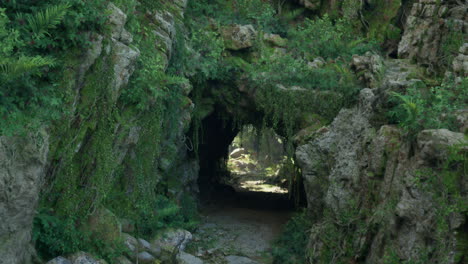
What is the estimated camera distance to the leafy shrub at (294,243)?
1125cm

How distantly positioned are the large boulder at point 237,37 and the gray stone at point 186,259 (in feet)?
22.1

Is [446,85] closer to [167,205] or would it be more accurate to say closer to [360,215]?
[360,215]

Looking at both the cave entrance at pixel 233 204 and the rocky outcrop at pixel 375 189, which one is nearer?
the rocky outcrop at pixel 375 189

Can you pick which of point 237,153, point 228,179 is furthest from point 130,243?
point 237,153

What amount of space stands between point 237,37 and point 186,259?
7230 mm

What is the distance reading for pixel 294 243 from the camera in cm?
1181

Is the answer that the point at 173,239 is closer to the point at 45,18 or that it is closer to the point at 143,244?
the point at 143,244

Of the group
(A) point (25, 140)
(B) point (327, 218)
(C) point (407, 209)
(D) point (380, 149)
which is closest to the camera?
(A) point (25, 140)

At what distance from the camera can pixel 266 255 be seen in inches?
478

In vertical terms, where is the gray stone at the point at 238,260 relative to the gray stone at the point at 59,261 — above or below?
below

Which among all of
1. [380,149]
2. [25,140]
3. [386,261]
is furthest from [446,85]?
[25,140]

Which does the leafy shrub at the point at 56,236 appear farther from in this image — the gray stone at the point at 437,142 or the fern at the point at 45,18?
the gray stone at the point at 437,142

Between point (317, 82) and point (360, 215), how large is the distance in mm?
5272

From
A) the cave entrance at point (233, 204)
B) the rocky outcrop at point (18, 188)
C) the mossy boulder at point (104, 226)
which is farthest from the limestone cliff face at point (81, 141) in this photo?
the cave entrance at point (233, 204)
